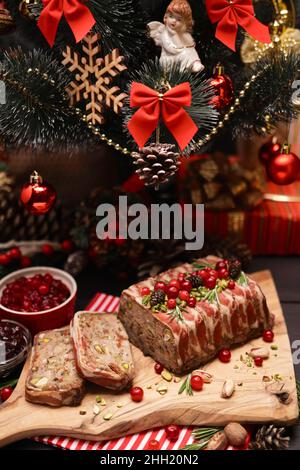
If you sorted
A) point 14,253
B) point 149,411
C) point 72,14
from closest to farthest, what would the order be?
point 72,14, point 149,411, point 14,253

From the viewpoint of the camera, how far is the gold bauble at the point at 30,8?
1456 mm

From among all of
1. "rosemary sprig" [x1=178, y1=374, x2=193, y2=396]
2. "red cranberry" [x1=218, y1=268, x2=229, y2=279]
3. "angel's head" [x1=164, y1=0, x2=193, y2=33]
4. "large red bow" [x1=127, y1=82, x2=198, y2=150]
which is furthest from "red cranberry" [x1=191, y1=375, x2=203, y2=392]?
"angel's head" [x1=164, y1=0, x2=193, y2=33]

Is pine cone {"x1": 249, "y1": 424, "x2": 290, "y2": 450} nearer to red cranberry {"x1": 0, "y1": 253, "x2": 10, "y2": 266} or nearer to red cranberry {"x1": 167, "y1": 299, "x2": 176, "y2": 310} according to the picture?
red cranberry {"x1": 167, "y1": 299, "x2": 176, "y2": 310}

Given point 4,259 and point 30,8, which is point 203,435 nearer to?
point 4,259

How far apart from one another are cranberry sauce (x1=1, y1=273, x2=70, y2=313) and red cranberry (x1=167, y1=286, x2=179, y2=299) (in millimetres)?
369

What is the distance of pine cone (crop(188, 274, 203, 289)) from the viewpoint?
5.56 feet

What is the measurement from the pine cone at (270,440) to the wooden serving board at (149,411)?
0.11ft

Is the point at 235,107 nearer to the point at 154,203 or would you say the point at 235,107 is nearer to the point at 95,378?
the point at 154,203

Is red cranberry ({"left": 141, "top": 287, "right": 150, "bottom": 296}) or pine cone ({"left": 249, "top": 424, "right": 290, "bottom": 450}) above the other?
red cranberry ({"left": 141, "top": 287, "right": 150, "bottom": 296})

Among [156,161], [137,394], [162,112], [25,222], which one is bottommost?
[137,394]

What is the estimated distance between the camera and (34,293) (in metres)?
1.78

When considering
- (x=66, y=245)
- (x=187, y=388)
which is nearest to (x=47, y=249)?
(x=66, y=245)

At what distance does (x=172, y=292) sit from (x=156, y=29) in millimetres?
760

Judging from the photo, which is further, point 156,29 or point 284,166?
point 284,166
